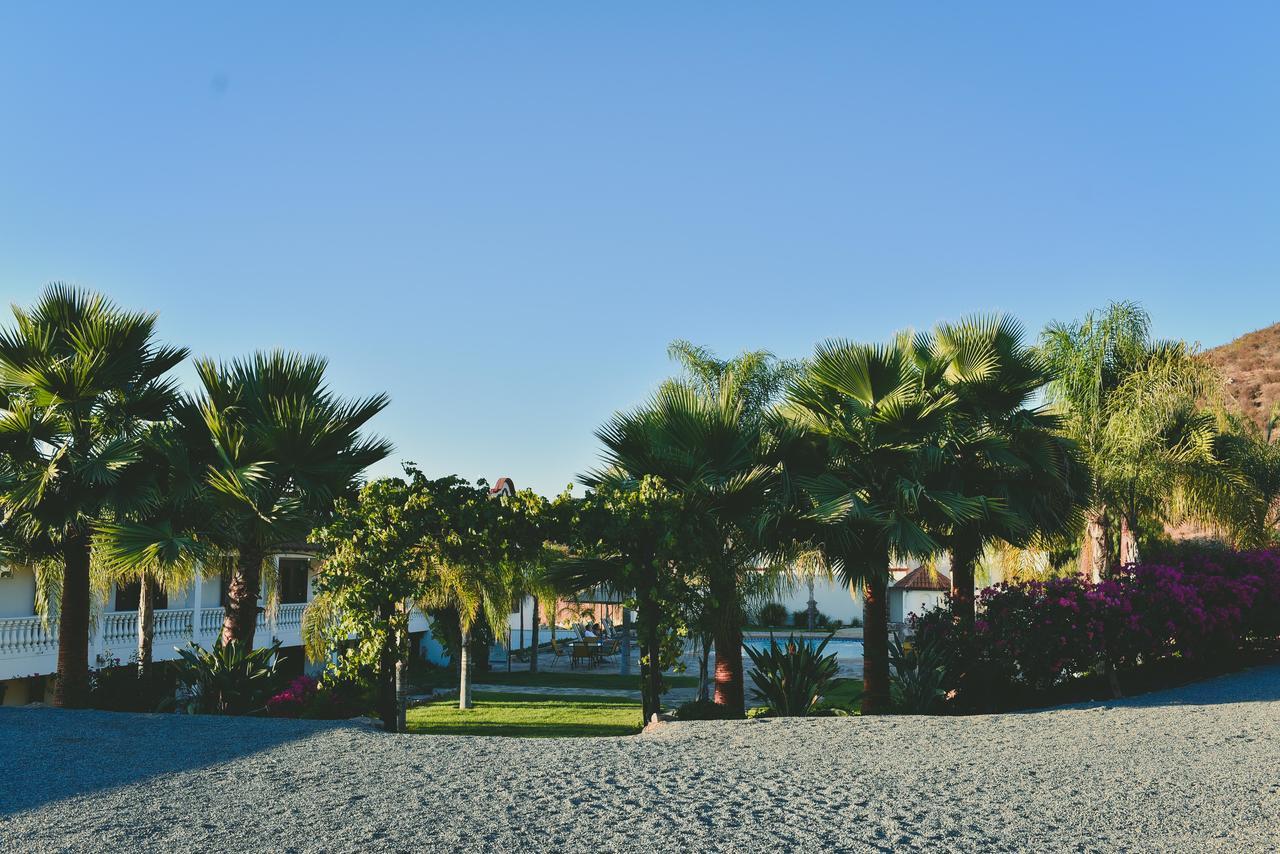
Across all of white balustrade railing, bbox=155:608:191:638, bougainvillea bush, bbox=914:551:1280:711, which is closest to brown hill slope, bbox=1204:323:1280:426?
bougainvillea bush, bbox=914:551:1280:711

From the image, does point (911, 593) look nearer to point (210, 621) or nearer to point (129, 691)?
point (210, 621)

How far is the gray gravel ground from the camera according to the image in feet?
19.9

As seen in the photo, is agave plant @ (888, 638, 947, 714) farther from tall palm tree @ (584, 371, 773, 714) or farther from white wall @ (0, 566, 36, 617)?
white wall @ (0, 566, 36, 617)

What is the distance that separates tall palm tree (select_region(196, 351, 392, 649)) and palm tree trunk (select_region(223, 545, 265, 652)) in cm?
1

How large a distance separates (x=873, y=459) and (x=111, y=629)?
14694mm

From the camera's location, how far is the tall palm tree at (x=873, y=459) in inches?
509

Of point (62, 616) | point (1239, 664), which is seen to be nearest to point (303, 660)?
point (62, 616)

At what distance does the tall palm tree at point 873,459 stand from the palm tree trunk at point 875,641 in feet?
0.04

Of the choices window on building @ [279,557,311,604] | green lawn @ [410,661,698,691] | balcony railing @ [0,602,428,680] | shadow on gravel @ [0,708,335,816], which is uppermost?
window on building @ [279,557,311,604]

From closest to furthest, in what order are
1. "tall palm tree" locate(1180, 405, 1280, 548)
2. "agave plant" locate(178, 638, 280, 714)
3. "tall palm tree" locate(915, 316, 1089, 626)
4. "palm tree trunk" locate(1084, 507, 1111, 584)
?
"agave plant" locate(178, 638, 280, 714) < "tall palm tree" locate(915, 316, 1089, 626) < "palm tree trunk" locate(1084, 507, 1111, 584) < "tall palm tree" locate(1180, 405, 1280, 548)

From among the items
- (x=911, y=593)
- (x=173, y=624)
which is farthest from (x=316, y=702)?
(x=911, y=593)

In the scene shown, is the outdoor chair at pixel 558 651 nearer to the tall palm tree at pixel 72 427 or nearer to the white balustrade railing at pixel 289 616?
the white balustrade railing at pixel 289 616

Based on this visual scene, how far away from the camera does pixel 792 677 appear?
1272 centimetres

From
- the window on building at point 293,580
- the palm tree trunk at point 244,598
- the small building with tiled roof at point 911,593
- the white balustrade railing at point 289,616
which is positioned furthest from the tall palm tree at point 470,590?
the small building with tiled roof at point 911,593
